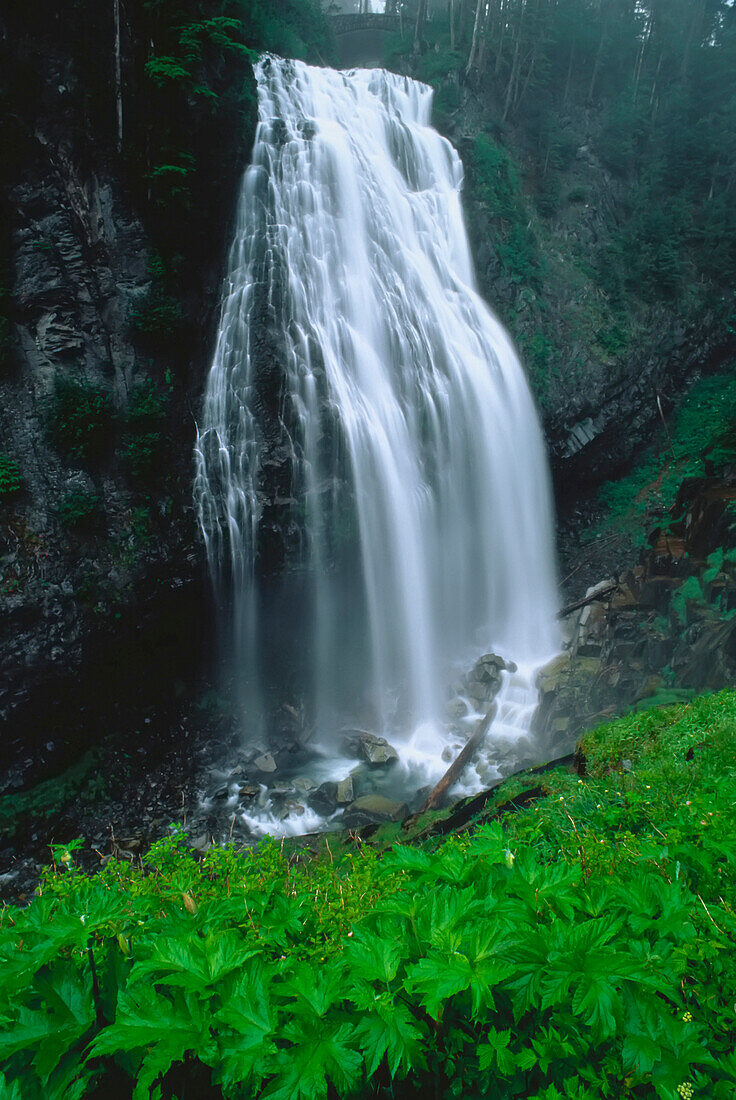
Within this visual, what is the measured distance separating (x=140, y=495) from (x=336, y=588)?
4.30m

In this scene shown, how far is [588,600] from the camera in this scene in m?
12.2

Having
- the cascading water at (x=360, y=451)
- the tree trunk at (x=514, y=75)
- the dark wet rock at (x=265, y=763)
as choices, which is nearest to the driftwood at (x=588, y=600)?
the cascading water at (x=360, y=451)

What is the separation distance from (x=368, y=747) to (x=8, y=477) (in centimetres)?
774

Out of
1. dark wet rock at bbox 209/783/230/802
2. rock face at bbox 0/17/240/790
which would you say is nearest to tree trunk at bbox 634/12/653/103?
rock face at bbox 0/17/240/790

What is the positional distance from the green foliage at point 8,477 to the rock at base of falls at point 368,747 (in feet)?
24.1

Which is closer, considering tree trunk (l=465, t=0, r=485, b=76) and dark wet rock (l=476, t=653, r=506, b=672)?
dark wet rock (l=476, t=653, r=506, b=672)

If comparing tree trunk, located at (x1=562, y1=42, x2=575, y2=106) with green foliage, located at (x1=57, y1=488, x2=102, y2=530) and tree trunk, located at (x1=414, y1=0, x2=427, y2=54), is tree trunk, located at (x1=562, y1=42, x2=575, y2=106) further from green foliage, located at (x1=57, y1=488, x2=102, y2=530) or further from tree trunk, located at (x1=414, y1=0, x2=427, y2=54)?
green foliage, located at (x1=57, y1=488, x2=102, y2=530)

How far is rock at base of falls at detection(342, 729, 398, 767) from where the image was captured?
32.1 ft

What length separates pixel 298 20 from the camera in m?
16.6

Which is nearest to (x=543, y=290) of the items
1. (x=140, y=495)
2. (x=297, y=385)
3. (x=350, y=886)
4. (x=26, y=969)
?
(x=297, y=385)

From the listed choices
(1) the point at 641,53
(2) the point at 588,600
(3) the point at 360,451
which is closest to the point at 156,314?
(3) the point at 360,451

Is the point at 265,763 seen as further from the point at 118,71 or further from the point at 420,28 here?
the point at 420,28

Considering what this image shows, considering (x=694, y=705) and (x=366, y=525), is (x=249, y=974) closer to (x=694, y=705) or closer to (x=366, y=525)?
(x=694, y=705)

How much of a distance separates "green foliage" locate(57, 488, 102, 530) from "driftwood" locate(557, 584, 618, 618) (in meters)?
10.2
